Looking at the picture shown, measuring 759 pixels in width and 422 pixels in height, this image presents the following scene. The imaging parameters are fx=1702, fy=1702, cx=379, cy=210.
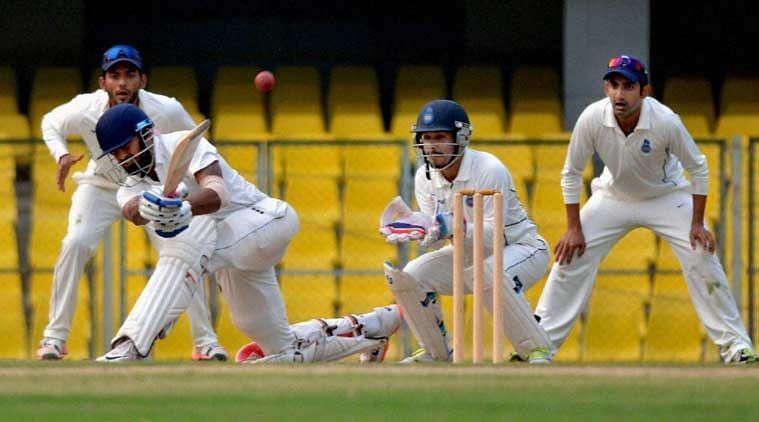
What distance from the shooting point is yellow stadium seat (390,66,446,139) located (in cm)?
1413

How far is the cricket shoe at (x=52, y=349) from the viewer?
30.9 feet

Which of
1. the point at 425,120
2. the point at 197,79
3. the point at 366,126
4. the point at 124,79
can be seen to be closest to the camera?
the point at 425,120

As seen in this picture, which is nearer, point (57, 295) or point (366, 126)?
point (57, 295)

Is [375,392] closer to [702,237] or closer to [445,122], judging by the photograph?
[445,122]

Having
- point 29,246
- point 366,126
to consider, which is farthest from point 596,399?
point 366,126

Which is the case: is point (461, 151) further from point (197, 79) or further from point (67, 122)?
point (197, 79)

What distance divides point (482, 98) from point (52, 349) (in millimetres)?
5910

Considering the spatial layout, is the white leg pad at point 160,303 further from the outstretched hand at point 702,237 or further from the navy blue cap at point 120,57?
the outstretched hand at point 702,237

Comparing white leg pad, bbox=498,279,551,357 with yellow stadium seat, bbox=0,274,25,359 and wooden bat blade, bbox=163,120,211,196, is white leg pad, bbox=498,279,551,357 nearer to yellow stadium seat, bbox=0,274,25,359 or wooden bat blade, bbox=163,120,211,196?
wooden bat blade, bbox=163,120,211,196

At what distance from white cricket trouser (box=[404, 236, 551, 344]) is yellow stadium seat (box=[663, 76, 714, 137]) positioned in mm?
5189

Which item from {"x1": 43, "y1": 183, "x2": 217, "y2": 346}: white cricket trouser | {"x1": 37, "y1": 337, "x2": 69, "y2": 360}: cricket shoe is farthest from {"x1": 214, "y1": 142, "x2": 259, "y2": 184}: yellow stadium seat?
{"x1": 37, "y1": 337, "x2": 69, "y2": 360}: cricket shoe

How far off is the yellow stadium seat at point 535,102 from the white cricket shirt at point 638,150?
3926 mm

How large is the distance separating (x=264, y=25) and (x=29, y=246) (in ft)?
15.6

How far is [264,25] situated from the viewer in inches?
636
